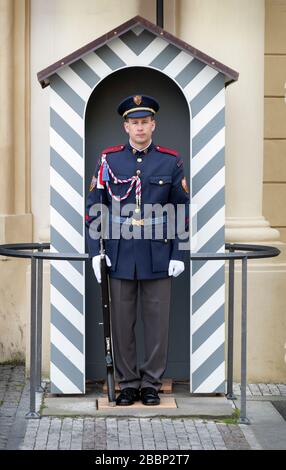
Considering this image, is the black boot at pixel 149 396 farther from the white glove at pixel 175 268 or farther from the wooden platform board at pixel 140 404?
the white glove at pixel 175 268

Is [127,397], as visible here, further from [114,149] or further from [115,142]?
[115,142]

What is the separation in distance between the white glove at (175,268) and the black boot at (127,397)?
2.38 feet

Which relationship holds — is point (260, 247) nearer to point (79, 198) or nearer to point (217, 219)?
point (217, 219)

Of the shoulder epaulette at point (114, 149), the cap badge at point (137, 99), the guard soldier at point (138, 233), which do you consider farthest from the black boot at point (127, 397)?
the cap badge at point (137, 99)

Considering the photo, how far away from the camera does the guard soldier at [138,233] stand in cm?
680

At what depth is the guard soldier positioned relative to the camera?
6805 mm

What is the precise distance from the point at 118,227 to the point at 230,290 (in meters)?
0.82

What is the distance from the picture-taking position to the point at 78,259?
6.55 m

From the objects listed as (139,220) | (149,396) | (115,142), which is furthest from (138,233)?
(149,396)

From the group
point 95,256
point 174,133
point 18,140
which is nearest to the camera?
point 95,256

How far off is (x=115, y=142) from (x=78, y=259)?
107 cm

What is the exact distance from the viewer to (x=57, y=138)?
6984 millimetres

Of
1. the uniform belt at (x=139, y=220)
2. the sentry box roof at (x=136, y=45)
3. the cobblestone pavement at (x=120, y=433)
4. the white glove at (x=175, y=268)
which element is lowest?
the cobblestone pavement at (x=120, y=433)

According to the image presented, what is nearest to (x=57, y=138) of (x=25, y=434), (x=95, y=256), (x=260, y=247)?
(x=95, y=256)
